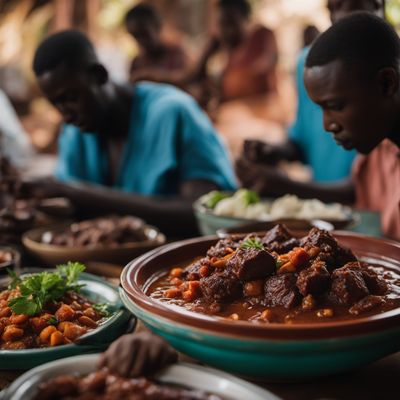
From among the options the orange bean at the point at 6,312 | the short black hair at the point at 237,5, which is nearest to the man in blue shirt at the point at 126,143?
the orange bean at the point at 6,312

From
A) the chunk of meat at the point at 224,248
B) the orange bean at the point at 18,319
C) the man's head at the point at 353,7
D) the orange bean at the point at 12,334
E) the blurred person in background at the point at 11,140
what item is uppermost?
the man's head at the point at 353,7

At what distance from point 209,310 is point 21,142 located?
4.99 metres

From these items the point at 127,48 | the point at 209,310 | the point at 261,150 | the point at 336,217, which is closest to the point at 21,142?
the point at 261,150

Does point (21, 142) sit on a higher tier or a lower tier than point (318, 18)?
lower

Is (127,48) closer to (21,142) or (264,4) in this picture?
(264,4)

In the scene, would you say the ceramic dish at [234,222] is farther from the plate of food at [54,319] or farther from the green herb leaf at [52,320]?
the green herb leaf at [52,320]

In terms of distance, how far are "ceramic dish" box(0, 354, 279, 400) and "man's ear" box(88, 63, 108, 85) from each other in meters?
2.15

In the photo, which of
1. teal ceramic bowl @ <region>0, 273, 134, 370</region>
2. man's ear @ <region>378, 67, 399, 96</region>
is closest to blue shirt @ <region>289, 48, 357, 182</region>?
man's ear @ <region>378, 67, 399, 96</region>

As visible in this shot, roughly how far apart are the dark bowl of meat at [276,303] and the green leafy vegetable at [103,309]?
0.15 meters

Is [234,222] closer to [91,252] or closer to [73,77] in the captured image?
[91,252]

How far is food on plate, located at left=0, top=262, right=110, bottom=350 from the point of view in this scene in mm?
1413

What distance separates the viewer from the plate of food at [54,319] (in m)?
1.31

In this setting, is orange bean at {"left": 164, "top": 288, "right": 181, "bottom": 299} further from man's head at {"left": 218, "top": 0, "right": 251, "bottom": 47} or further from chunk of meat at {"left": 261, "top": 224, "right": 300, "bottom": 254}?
man's head at {"left": 218, "top": 0, "right": 251, "bottom": 47}

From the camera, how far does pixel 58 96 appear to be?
288 centimetres
